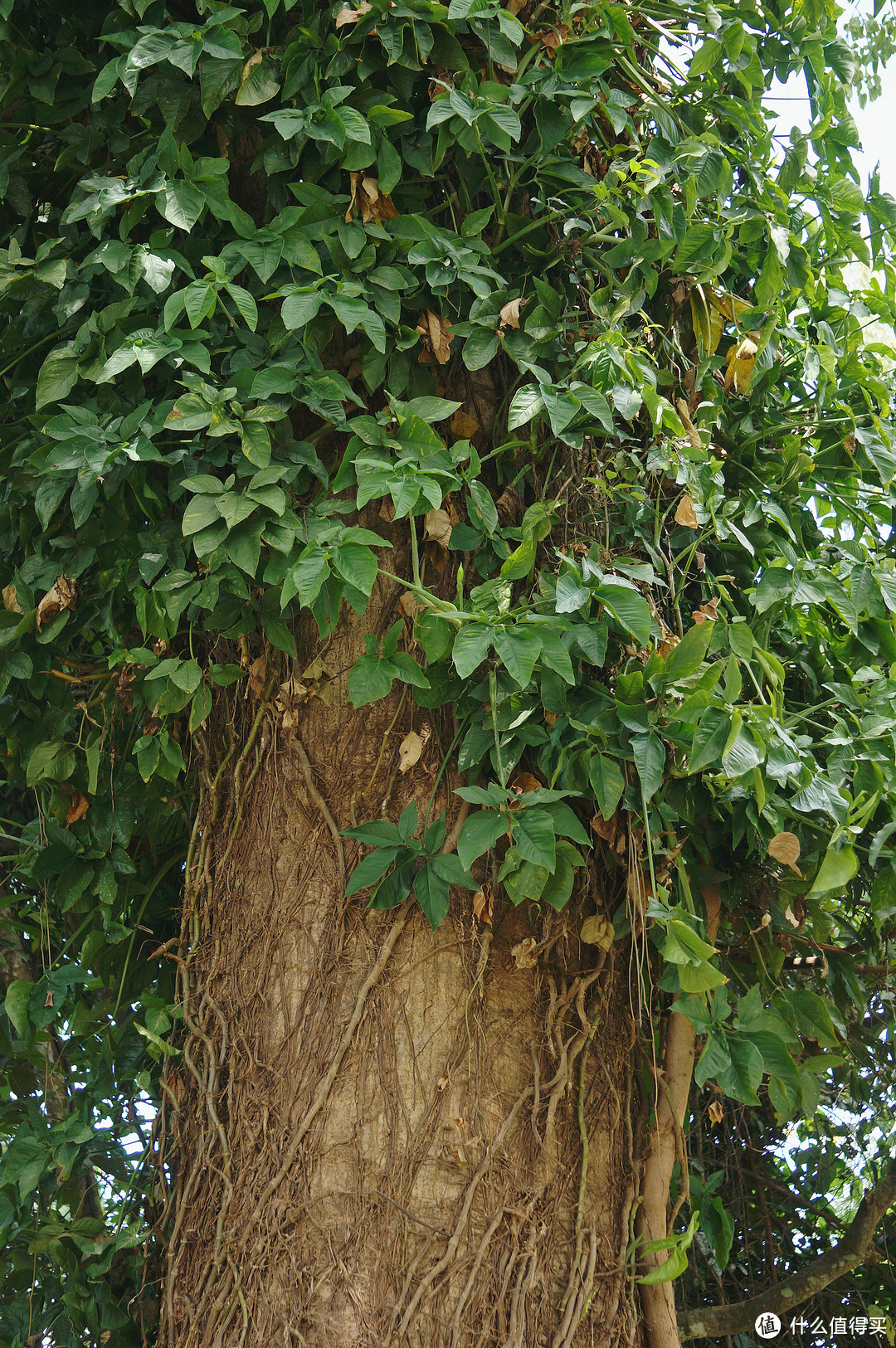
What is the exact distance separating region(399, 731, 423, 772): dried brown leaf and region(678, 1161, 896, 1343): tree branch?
1.42m

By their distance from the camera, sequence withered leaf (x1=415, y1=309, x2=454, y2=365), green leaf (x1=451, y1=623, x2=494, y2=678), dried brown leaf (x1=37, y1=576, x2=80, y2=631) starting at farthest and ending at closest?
dried brown leaf (x1=37, y1=576, x2=80, y2=631) → withered leaf (x1=415, y1=309, x2=454, y2=365) → green leaf (x1=451, y1=623, x2=494, y2=678)

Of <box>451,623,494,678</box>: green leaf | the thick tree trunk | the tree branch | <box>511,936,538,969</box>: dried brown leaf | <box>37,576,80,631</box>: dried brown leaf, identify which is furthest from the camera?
the tree branch

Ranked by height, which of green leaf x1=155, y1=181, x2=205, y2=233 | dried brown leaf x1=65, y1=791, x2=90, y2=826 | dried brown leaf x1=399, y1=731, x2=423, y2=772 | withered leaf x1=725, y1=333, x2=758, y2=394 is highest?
green leaf x1=155, y1=181, x2=205, y2=233

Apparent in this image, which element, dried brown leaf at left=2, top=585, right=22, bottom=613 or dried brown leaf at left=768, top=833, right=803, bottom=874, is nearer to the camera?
dried brown leaf at left=768, top=833, right=803, bottom=874

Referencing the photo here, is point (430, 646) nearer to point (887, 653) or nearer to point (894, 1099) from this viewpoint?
point (887, 653)

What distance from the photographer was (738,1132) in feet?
8.56

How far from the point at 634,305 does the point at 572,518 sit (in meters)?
0.38

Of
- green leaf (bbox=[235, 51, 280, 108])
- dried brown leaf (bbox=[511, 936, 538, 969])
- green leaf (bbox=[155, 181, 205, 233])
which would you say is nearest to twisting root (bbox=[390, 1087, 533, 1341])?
dried brown leaf (bbox=[511, 936, 538, 969])

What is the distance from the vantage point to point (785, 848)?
1568mm

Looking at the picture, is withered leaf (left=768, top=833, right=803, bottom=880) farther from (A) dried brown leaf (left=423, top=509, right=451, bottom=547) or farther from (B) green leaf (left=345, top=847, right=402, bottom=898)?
(A) dried brown leaf (left=423, top=509, right=451, bottom=547)

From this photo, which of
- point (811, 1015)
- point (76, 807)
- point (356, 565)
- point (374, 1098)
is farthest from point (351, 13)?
point (811, 1015)

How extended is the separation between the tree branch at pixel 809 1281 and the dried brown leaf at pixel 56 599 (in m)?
1.93

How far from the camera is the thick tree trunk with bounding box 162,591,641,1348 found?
1.51 meters

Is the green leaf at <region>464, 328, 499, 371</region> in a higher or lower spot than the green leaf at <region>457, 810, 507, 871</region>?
higher
